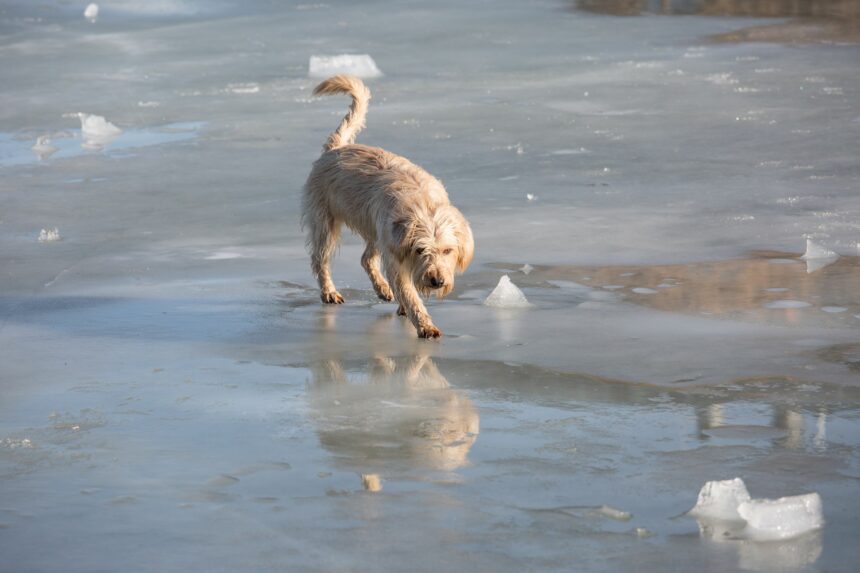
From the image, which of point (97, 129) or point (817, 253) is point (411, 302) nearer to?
point (817, 253)

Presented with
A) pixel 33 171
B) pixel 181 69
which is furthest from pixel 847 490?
pixel 181 69

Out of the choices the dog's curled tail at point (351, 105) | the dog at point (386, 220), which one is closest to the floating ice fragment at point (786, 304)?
the dog at point (386, 220)

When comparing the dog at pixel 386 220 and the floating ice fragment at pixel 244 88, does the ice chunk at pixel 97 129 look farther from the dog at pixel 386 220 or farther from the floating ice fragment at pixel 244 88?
the dog at pixel 386 220

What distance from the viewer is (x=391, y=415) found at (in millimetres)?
5699

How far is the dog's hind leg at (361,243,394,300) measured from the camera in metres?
7.94

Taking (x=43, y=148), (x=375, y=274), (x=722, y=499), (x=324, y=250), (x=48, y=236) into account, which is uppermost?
(x=722, y=499)

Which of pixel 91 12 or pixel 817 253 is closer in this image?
pixel 817 253

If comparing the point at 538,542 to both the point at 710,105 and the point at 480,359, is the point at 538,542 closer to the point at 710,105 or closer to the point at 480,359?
the point at 480,359

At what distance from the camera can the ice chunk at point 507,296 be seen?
24.5ft

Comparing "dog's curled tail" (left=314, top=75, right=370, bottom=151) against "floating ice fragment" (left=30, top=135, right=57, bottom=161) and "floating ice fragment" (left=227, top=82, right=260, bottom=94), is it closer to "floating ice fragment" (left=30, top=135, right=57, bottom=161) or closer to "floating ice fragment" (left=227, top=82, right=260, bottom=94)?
"floating ice fragment" (left=30, top=135, right=57, bottom=161)

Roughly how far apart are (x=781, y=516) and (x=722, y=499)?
21cm

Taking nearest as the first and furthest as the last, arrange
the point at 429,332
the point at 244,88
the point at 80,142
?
the point at 429,332, the point at 80,142, the point at 244,88

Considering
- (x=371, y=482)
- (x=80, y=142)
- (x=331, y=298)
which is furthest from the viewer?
(x=80, y=142)

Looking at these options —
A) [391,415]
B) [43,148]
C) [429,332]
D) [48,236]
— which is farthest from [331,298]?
[43,148]
